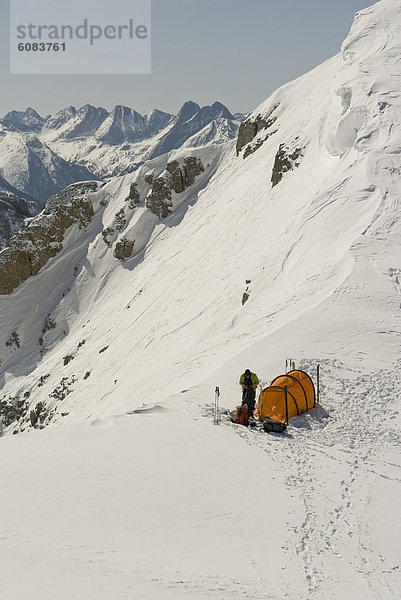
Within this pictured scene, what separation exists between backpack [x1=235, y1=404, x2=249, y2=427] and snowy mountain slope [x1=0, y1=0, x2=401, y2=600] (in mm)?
975

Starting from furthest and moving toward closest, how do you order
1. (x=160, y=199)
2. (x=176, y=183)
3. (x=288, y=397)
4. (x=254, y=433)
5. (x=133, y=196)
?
(x=133, y=196) → (x=176, y=183) → (x=160, y=199) → (x=288, y=397) → (x=254, y=433)

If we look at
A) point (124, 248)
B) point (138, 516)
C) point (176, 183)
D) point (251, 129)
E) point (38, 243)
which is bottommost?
point (138, 516)

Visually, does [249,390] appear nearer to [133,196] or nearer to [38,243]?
[133,196]

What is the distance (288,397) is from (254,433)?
165 cm

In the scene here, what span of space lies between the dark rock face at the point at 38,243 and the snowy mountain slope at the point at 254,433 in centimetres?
3850

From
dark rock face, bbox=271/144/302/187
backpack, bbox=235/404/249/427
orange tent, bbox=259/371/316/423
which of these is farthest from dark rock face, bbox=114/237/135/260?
backpack, bbox=235/404/249/427

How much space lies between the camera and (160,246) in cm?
6875

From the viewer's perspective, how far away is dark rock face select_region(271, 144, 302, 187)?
45.1m

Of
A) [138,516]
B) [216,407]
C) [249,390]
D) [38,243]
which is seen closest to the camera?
[138,516]

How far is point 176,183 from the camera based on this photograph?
7469 cm

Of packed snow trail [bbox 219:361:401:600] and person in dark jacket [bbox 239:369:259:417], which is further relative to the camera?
person in dark jacket [bbox 239:369:259:417]

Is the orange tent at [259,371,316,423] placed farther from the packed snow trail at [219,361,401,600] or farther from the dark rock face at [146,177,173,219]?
the dark rock face at [146,177,173,219]

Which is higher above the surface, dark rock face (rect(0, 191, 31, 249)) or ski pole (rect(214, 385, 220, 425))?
dark rock face (rect(0, 191, 31, 249))

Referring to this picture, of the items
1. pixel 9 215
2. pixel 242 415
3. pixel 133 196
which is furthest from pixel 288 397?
pixel 9 215
